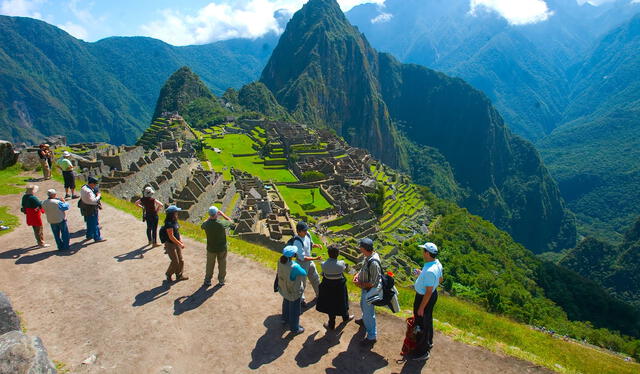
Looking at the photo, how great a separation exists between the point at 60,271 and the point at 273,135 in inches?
3061

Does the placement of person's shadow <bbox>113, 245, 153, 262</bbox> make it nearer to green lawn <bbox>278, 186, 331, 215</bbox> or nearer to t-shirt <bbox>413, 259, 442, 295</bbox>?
t-shirt <bbox>413, 259, 442, 295</bbox>

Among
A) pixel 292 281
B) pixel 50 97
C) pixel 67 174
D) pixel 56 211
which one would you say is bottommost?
pixel 292 281

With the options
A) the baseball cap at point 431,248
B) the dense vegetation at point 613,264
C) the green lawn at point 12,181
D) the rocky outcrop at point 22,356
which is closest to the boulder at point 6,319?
the rocky outcrop at point 22,356

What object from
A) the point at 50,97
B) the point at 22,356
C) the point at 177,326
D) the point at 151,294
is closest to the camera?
the point at 22,356

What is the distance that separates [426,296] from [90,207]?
10541mm

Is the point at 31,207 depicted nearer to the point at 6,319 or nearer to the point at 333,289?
the point at 6,319

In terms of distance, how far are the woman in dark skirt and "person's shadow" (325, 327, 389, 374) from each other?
2.45 feet

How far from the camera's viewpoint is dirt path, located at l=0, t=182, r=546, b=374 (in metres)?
7.11

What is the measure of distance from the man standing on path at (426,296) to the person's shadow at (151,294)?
6.18m

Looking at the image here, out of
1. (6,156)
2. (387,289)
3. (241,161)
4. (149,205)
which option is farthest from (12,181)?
(241,161)

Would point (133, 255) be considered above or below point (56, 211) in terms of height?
below

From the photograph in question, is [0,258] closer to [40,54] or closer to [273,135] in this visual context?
[273,135]

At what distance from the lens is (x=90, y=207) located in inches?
461

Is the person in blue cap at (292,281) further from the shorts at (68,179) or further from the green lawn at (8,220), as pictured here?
the shorts at (68,179)
